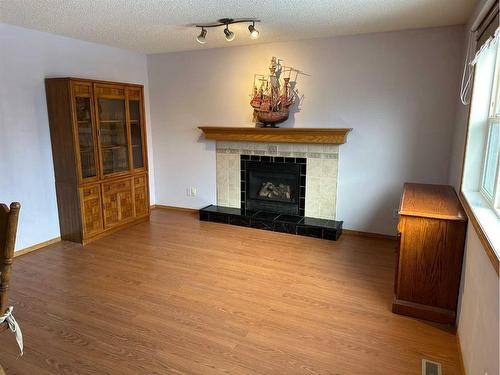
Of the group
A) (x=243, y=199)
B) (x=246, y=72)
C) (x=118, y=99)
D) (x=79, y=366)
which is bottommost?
(x=79, y=366)

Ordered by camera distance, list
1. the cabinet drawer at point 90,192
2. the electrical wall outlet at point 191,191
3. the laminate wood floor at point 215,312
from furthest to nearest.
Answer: the electrical wall outlet at point 191,191, the cabinet drawer at point 90,192, the laminate wood floor at point 215,312

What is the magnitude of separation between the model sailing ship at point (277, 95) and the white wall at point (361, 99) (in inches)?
3.9

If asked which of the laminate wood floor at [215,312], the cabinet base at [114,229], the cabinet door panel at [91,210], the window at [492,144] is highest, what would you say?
the window at [492,144]

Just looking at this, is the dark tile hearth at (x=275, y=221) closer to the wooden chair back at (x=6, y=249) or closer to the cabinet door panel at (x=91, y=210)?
the cabinet door panel at (x=91, y=210)

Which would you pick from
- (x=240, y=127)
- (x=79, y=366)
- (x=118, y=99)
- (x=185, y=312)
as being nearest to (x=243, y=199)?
(x=240, y=127)

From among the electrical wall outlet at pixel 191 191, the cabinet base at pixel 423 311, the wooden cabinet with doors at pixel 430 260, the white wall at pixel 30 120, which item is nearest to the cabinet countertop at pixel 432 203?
the wooden cabinet with doors at pixel 430 260

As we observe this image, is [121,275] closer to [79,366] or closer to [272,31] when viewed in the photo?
[79,366]

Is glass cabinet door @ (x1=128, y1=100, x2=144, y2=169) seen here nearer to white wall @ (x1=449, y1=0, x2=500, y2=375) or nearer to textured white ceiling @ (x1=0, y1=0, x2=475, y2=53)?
textured white ceiling @ (x1=0, y1=0, x2=475, y2=53)

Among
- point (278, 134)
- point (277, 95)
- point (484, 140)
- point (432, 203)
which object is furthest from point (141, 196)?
point (484, 140)

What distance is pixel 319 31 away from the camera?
143 inches

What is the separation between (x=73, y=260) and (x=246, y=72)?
292 cm

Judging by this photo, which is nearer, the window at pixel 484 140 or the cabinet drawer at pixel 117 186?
the window at pixel 484 140

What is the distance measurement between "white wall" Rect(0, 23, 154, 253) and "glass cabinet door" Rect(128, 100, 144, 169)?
65 cm

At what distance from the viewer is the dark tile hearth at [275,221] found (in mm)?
4035
